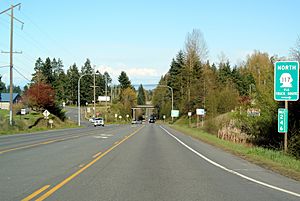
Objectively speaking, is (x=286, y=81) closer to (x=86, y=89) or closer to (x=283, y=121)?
(x=283, y=121)

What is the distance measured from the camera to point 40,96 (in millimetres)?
74125

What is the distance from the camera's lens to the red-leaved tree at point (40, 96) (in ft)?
242

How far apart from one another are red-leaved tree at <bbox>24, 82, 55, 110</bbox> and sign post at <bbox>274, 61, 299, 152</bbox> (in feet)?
197

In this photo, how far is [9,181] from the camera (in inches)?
457

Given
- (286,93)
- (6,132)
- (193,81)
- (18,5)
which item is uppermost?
(18,5)

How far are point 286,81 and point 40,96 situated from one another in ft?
200

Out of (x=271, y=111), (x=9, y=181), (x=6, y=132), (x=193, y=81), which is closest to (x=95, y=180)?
(x=9, y=181)

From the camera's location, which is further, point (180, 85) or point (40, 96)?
point (180, 85)

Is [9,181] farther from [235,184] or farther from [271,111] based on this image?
[271,111]

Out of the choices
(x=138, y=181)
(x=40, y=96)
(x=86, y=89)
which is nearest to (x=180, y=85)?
(x=40, y=96)

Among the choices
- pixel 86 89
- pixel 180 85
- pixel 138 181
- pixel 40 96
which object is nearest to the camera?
pixel 138 181

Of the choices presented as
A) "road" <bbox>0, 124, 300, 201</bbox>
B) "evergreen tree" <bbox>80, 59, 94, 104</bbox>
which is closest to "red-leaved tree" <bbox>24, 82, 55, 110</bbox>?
"road" <bbox>0, 124, 300, 201</bbox>

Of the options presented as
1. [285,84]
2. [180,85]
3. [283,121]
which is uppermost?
[180,85]

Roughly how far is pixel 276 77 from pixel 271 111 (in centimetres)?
636
